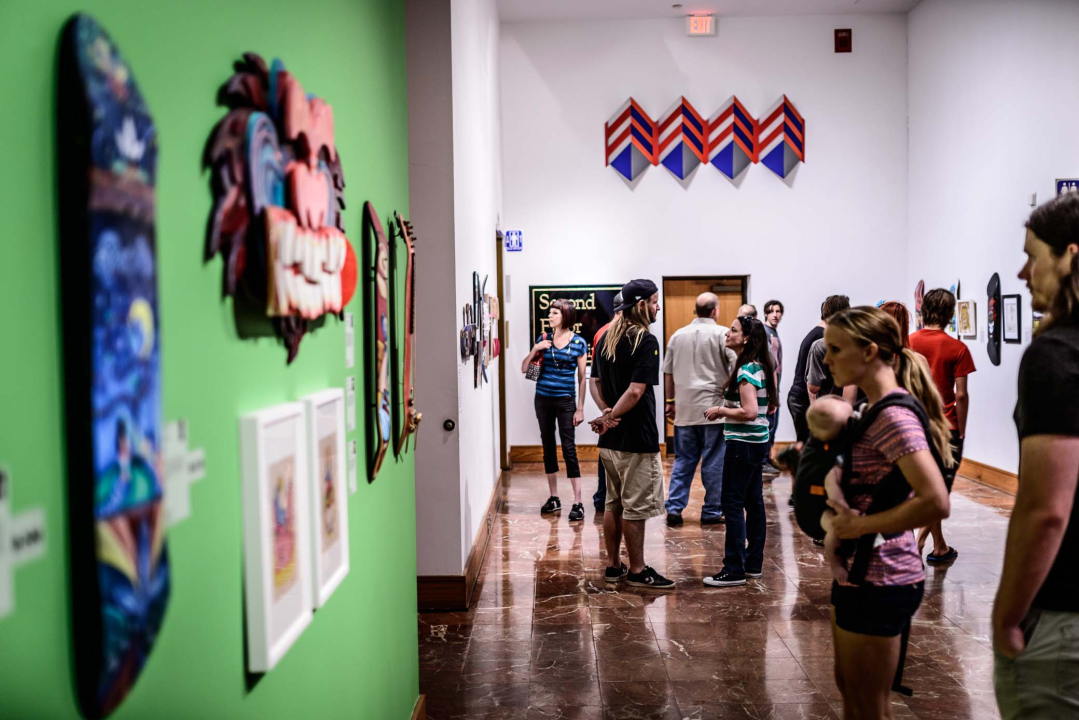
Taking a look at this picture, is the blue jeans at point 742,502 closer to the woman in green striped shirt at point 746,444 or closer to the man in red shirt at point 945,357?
the woman in green striped shirt at point 746,444

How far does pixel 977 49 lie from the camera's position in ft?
27.7

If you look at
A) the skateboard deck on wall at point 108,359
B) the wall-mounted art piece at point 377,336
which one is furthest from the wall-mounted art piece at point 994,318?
the skateboard deck on wall at point 108,359

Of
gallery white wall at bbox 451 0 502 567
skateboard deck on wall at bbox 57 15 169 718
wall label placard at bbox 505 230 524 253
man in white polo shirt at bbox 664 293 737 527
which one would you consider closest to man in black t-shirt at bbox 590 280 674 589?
gallery white wall at bbox 451 0 502 567

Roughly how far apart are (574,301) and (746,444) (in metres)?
5.50

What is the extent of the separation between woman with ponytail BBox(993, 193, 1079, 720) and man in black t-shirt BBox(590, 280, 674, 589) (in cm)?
301

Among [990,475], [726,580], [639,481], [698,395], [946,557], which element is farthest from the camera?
[990,475]

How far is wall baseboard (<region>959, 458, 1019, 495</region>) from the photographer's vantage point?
775 centimetres

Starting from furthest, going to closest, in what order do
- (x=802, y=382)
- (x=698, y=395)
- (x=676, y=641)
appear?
(x=802, y=382) < (x=698, y=395) < (x=676, y=641)

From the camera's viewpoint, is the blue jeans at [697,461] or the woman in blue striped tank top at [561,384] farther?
the woman in blue striped tank top at [561,384]

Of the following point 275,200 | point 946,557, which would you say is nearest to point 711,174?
point 946,557

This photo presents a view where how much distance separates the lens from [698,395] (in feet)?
20.0

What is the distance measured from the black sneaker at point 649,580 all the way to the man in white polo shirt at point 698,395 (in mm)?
1161

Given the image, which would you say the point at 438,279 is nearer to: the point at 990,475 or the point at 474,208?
the point at 474,208

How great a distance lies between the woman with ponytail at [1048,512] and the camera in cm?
152
